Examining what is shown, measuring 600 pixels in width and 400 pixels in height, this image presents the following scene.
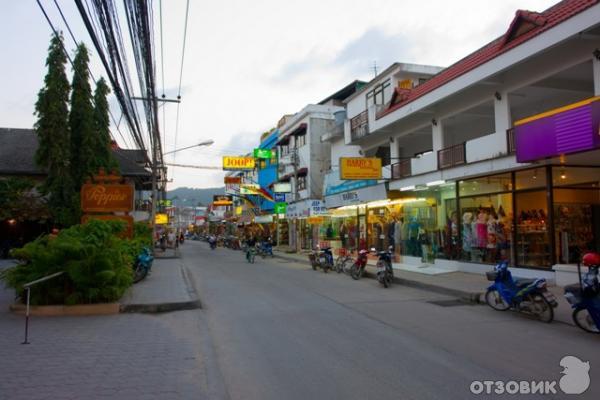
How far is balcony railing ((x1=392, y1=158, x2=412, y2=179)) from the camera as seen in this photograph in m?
22.6

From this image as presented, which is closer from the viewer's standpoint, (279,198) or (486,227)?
(486,227)

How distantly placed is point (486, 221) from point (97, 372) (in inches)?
589

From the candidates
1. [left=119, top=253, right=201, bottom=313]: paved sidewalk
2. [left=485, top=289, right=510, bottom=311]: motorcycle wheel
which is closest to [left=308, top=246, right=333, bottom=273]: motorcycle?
[left=119, top=253, right=201, bottom=313]: paved sidewalk

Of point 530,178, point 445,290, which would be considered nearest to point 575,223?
point 530,178

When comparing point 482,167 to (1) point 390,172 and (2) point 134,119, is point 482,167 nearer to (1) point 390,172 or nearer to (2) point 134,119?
(1) point 390,172

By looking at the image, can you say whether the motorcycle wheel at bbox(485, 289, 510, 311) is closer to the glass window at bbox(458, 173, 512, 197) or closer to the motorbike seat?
the motorbike seat

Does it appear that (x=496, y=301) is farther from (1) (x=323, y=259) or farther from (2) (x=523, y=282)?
(1) (x=323, y=259)

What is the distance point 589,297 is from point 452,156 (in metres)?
11.5

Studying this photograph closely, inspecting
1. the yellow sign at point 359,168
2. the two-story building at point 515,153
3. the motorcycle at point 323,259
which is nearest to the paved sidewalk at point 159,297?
the motorcycle at point 323,259

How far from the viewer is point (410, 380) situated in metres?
5.93

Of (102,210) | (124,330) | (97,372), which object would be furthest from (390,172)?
(97,372)

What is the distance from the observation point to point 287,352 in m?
7.36

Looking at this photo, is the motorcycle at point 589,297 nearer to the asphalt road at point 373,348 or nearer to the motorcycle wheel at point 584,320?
the motorcycle wheel at point 584,320
